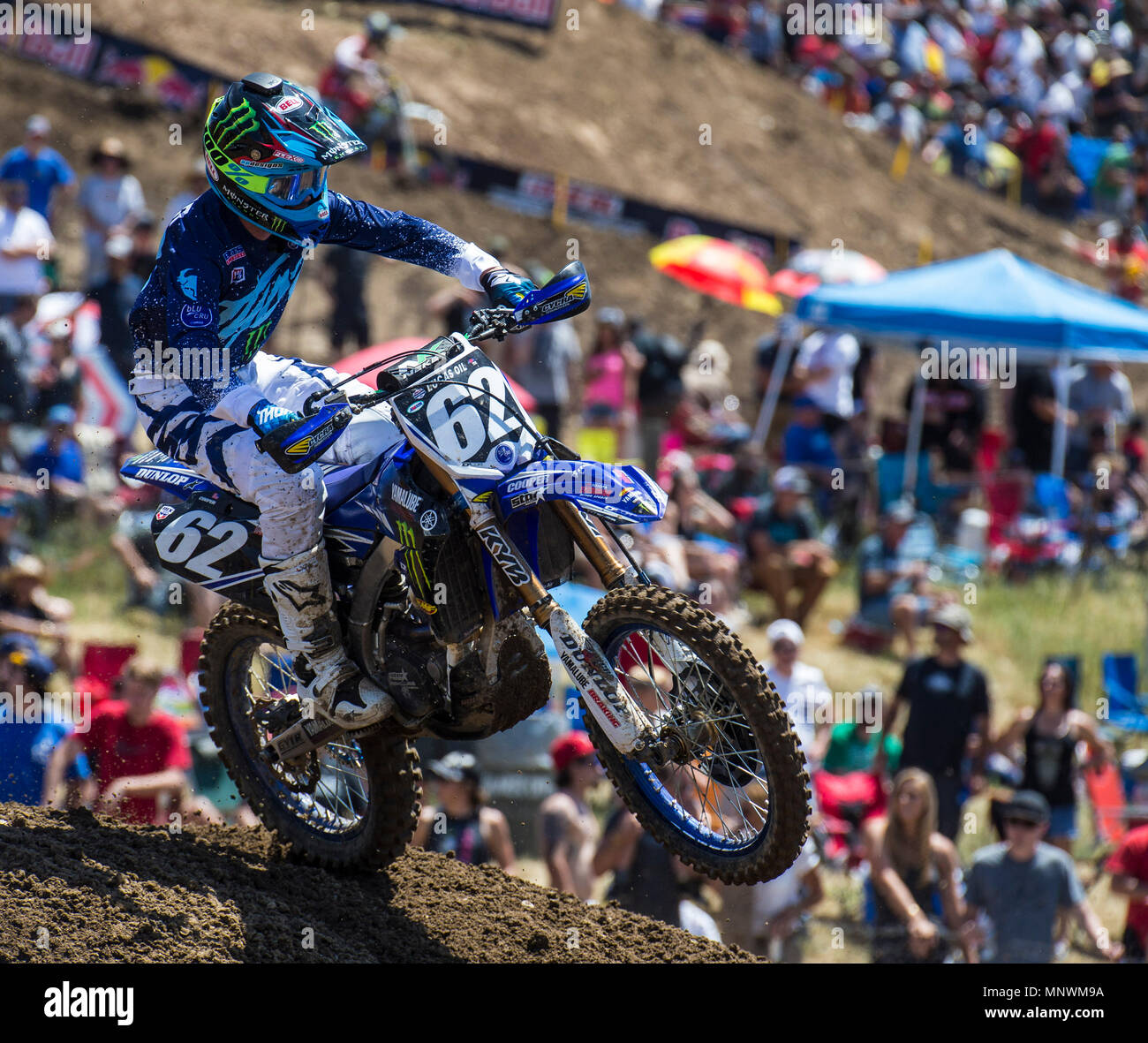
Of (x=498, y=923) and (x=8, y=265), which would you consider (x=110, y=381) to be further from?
(x=498, y=923)

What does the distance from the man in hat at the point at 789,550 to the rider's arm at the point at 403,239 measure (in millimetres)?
7353

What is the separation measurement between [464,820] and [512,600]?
3.45 metres

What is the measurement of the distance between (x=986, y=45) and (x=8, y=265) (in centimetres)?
2269

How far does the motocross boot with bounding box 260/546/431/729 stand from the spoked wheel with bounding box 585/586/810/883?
2.54 feet

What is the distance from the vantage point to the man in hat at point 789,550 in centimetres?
1260

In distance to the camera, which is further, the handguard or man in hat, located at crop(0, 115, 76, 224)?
man in hat, located at crop(0, 115, 76, 224)

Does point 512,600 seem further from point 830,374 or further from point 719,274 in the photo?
point 719,274

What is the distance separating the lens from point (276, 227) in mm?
5137

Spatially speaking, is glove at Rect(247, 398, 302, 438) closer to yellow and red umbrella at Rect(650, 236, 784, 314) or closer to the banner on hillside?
yellow and red umbrella at Rect(650, 236, 784, 314)

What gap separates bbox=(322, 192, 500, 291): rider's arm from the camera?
5469 mm

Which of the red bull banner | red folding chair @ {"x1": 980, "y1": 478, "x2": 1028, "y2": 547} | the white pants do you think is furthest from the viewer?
the red bull banner

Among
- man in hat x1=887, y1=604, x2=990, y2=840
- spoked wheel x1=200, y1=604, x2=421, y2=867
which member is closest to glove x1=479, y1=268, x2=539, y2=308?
spoked wheel x1=200, y1=604, x2=421, y2=867

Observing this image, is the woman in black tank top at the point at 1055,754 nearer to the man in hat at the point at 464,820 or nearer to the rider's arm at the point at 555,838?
the rider's arm at the point at 555,838

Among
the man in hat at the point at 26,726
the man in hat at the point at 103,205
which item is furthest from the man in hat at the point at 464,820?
the man in hat at the point at 103,205
